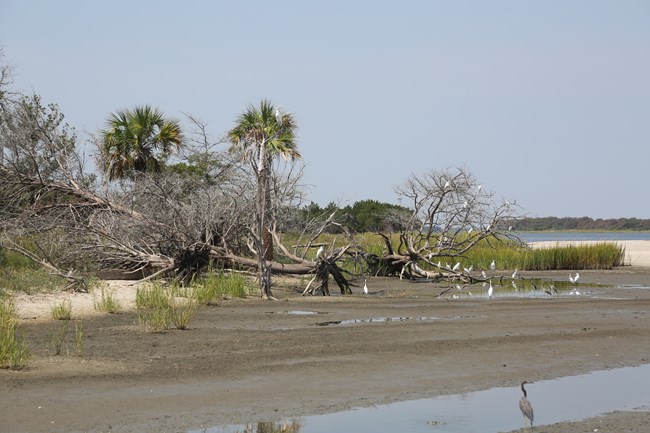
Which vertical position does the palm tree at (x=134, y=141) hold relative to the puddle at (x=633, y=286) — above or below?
above

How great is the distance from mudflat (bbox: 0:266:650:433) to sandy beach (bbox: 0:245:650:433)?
2cm

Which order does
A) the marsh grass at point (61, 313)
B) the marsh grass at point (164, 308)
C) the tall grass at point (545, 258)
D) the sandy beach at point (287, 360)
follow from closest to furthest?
the sandy beach at point (287, 360), the marsh grass at point (164, 308), the marsh grass at point (61, 313), the tall grass at point (545, 258)

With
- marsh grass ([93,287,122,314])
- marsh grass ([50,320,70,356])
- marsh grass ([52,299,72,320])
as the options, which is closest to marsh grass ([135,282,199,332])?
marsh grass ([93,287,122,314])

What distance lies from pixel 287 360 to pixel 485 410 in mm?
3571

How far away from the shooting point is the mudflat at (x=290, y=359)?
9.38 metres

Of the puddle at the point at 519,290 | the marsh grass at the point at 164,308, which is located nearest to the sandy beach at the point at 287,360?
the marsh grass at the point at 164,308

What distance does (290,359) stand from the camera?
12734mm

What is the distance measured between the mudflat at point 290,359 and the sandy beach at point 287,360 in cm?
2

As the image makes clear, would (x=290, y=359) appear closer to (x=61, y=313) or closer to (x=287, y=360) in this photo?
(x=287, y=360)

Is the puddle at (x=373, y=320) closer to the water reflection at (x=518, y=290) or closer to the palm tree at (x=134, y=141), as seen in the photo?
the water reflection at (x=518, y=290)

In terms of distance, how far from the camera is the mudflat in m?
9.38

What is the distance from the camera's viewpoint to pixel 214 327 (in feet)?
53.4

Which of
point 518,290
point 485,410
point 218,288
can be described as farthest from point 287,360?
point 518,290

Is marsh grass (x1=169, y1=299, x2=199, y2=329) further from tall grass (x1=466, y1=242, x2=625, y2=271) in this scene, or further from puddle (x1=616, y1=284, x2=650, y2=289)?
tall grass (x1=466, y1=242, x2=625, y2=271)
